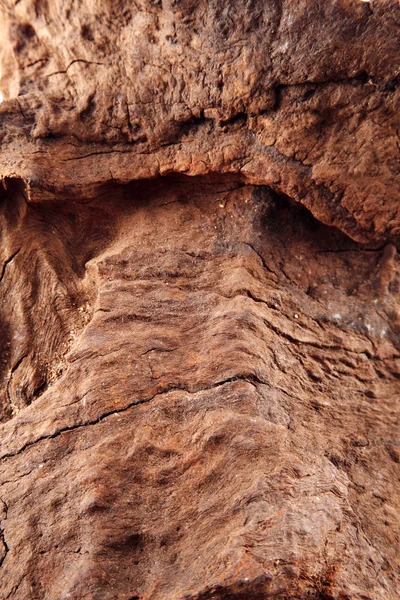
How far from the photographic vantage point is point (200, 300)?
2543mm

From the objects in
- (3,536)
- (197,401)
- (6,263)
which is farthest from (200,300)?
(3,536)

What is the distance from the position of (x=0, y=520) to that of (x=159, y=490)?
28.3 inches

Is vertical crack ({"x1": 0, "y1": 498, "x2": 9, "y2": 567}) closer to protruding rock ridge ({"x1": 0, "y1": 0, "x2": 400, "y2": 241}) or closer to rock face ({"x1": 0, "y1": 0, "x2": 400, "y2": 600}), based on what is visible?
rock face ({"x1": 0, "y1": 0, "x2": 400, "y2": 600})

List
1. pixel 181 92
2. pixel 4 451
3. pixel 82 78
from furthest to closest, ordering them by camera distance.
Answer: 1. pixel 82 78
2. pixel 181 92
3. pixel 4 451

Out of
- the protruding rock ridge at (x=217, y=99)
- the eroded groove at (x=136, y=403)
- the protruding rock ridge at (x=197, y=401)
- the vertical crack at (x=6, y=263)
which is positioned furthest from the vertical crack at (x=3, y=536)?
the protruding rock ridge at (x=217, y=99)

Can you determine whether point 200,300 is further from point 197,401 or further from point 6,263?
point 6,263

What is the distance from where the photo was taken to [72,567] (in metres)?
1.94

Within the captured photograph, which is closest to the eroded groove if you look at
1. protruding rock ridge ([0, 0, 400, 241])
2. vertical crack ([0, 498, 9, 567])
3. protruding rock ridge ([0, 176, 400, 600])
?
protruding rock ridge ([0, 176, 400, 600])

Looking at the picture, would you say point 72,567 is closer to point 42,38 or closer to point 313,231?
point 313,231

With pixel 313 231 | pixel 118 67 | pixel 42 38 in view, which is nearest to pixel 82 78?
pixel 118 67

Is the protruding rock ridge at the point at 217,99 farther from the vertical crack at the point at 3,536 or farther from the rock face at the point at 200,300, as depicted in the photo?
the vertical crack at the point at 3,536

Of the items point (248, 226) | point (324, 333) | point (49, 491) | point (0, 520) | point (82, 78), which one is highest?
point (82, 78)

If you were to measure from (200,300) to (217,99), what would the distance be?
1079 millimetres

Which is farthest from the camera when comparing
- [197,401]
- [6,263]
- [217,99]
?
[6,263]
